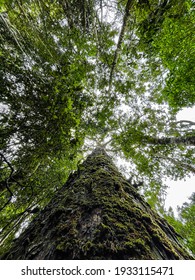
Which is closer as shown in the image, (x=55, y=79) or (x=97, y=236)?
(x=97, y=236)

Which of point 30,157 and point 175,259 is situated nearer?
point 175,259

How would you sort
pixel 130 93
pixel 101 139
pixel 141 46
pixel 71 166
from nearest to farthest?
pixel 141 46 → pixel 71 166 → pixel 130 93 → pixel 101 139

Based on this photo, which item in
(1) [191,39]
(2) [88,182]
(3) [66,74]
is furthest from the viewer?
(3) [66,74]

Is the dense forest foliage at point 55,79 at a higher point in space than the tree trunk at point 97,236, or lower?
higher

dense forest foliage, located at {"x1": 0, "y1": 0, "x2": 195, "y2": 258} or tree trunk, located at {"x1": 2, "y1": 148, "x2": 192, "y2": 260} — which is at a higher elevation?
dense forest foliage, located at {"x1": 0, "y1": 0, "x2": 195, "y2": 258}

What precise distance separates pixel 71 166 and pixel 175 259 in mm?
4405

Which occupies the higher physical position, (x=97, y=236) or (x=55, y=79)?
(x=55, y=79)

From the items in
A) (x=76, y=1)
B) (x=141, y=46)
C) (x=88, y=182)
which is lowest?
(x=88, y=182)

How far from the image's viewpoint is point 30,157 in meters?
3.75

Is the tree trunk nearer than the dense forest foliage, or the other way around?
the tree trunk

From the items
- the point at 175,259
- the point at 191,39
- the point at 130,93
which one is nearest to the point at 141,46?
the point at 191,39

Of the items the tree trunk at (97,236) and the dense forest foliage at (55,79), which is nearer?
the tree trunk at (97,236)
